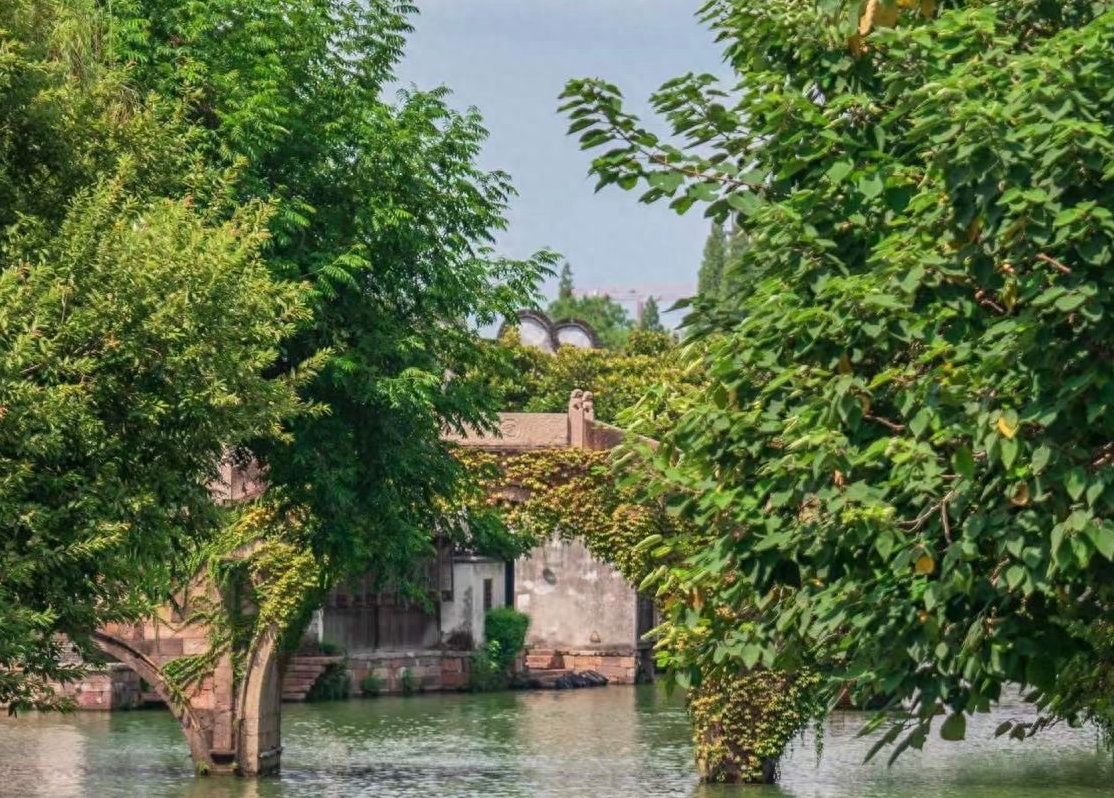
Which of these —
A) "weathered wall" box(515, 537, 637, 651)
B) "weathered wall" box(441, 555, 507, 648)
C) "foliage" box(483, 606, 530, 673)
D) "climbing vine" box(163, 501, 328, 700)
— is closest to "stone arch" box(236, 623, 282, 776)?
"climbing vine" box(163, 501, 328, 700)

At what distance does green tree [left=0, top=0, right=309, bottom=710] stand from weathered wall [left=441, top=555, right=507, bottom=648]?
141ft

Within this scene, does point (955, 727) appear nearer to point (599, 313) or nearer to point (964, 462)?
point (964, 462)

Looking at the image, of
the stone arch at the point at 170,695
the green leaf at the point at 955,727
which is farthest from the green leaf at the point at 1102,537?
the stone arch at the point at 170,695

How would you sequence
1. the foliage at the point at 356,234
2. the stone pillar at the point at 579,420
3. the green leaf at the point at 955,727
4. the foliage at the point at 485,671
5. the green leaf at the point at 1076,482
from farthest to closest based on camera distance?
the foliage at the point at 485,671
the stone pillar at the point at 579,420
the foliage at the point at 356,234
the green leaf at the point at 955,727
the green leaf at the point at 1076,482

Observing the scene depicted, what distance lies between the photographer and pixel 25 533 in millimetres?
16250

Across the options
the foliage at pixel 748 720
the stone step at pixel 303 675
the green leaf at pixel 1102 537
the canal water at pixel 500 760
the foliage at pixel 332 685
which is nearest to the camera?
the green leaf at pixel 1102 537

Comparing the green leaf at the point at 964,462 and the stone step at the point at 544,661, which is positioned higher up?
the stone step at the point at 544,661

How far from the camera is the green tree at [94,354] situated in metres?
16.0

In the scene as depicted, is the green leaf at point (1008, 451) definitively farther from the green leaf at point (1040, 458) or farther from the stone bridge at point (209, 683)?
the stone bridge at point (209, 683)

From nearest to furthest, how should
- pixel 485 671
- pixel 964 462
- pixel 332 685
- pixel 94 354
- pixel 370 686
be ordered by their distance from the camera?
1. pixel 964 462
2. pixel 94 354
3. pixel 332 685
4. pixel 370 686
5. pixel 485 671

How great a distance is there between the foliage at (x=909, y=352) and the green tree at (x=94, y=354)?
14.5 ft

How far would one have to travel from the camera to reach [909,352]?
13141mm

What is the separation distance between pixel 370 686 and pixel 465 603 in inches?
222

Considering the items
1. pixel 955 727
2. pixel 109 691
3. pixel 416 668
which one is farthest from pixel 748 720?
pixel 416 668
